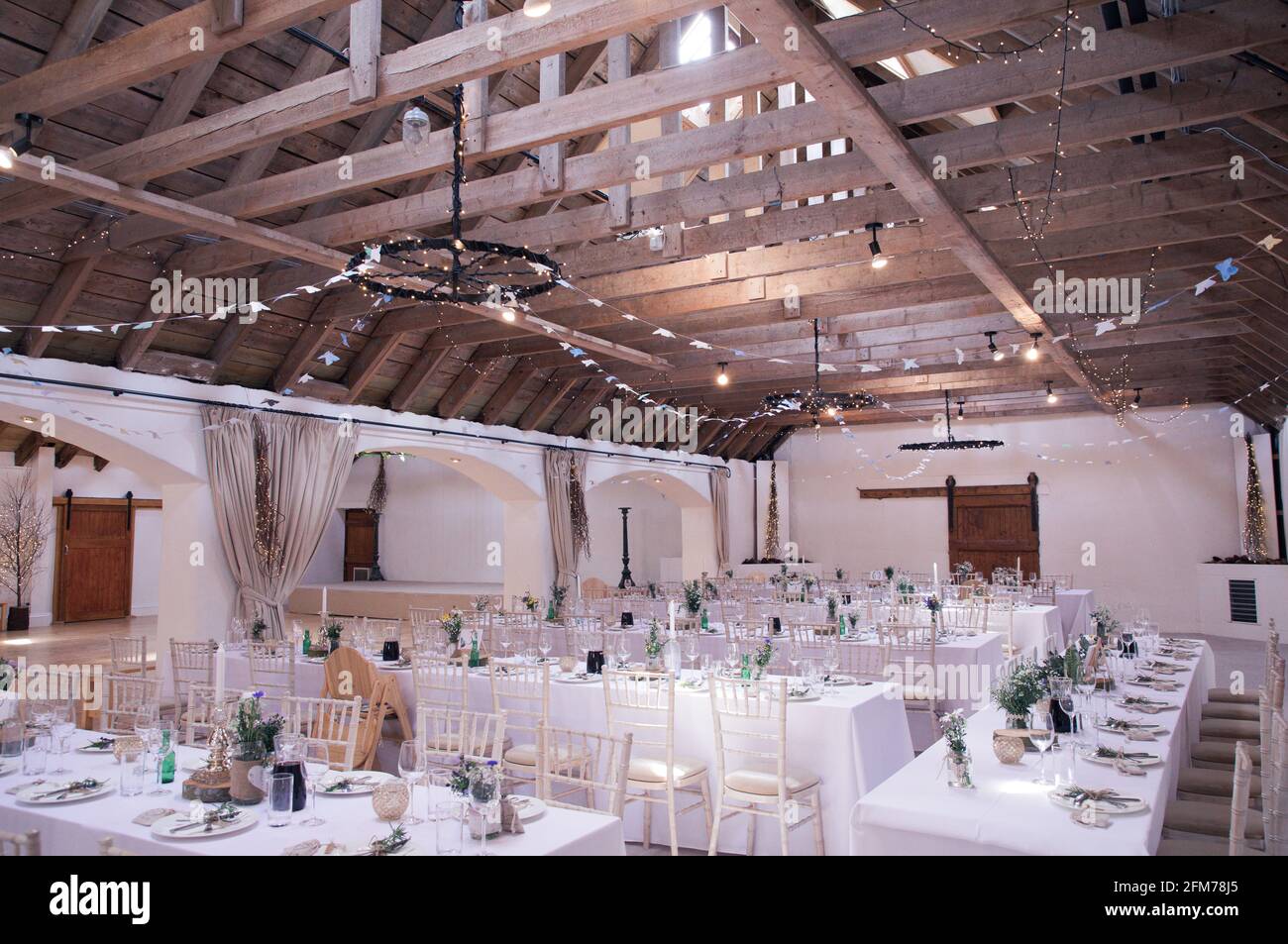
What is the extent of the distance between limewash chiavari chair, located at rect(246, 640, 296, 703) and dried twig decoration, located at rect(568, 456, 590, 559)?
6.71 meters

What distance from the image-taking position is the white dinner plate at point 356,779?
3.04 meters

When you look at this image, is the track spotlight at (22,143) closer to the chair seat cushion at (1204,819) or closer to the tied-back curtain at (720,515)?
the chair seat cushion at (1204,819)

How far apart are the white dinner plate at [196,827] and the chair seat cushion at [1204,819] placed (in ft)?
10.8

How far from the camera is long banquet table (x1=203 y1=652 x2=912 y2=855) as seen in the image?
4406mm

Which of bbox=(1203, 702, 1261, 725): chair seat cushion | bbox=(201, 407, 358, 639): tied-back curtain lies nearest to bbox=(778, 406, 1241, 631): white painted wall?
bbox=(1203, 702, 1261, 725): chair seat cushion

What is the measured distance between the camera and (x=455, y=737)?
5.42m

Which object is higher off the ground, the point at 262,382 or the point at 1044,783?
the point at 262,382

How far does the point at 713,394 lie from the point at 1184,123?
32.6 feet

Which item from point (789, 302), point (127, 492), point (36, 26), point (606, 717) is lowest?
point (606, 717)

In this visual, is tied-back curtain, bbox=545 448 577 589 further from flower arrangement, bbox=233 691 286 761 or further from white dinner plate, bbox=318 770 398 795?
flower arrangement, bbox=233 691 286 761

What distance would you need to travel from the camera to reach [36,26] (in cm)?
504

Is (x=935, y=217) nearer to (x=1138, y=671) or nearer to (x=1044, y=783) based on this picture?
(x=1138, y=671)
